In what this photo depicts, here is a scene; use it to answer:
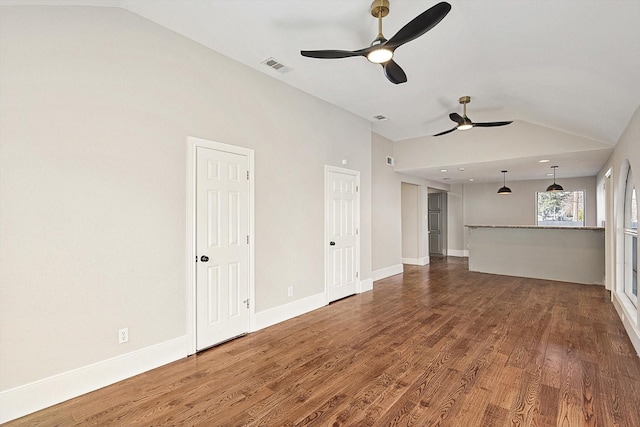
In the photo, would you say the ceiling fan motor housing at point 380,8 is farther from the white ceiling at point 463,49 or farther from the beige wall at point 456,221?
the beige wall at point 456,221

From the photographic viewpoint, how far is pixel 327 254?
4.79 m

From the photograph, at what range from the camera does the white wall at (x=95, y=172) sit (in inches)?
84.8

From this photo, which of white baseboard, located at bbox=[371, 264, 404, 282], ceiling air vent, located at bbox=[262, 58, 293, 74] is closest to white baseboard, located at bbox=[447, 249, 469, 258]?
white baseboard, located at bbox=[371, 264, 404, 282]

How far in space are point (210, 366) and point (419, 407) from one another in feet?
6.13

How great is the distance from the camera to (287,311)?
13.5 ft

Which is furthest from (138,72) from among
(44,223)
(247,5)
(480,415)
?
(480,415)

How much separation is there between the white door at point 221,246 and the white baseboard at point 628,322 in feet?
13.6

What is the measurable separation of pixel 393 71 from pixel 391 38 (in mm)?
523

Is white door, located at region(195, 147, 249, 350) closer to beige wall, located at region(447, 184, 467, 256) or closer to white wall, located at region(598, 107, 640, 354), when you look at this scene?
white wall, located at region(598, 107, 640, 354)

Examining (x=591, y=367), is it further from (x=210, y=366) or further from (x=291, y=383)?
(x=210, y=366)

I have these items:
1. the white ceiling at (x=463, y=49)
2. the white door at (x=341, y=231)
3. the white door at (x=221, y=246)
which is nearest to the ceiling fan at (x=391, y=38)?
the white ceiling at (x=463, y=49)

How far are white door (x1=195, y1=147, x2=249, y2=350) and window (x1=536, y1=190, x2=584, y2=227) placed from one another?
9.49m

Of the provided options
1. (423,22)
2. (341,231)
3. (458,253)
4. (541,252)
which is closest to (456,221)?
(458,253)

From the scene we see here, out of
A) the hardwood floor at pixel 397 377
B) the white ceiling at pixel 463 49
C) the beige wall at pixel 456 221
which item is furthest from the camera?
the beige wall at pixel 456 221
